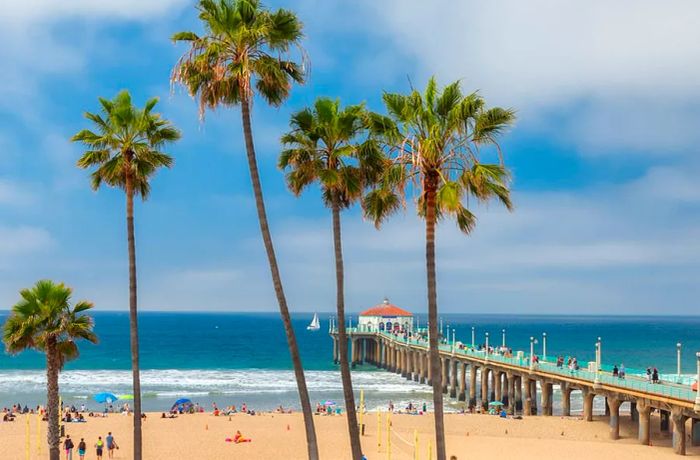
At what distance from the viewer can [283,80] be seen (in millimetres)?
13648

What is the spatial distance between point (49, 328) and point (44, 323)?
0.18m

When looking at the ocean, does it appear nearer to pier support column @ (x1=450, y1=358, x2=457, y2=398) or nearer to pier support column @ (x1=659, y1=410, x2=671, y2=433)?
pier support column @ (x1=450, y1=358, x2=457, y2=398)

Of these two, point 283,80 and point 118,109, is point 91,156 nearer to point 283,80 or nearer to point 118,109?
point 118,109

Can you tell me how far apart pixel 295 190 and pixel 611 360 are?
102m

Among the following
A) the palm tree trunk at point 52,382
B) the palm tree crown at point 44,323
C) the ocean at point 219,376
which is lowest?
the ocean at point 219,376

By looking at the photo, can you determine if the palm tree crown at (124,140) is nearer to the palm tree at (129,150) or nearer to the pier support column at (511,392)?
the palm tree at (129,150)

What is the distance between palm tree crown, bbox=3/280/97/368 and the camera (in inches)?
686

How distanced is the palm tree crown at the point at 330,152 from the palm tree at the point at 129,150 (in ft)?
11.3

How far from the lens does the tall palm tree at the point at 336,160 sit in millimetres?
13625

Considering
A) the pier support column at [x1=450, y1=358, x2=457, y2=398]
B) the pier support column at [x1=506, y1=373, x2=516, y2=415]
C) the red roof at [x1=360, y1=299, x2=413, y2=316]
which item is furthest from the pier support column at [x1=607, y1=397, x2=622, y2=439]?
the red roof at [x1=360, y1=299, x2=413, y2=316]

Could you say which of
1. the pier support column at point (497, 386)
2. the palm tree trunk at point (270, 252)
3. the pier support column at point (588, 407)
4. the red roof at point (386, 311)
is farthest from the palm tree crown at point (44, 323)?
the red roof at point (386, 311)

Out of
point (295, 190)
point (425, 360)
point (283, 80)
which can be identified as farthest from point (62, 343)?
point (425, 360)

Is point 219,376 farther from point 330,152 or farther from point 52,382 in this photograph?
point 330,152

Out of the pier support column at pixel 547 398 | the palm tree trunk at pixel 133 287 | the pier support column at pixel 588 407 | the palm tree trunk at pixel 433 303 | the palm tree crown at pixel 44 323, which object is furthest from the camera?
the pier support column at pixel 547 398
